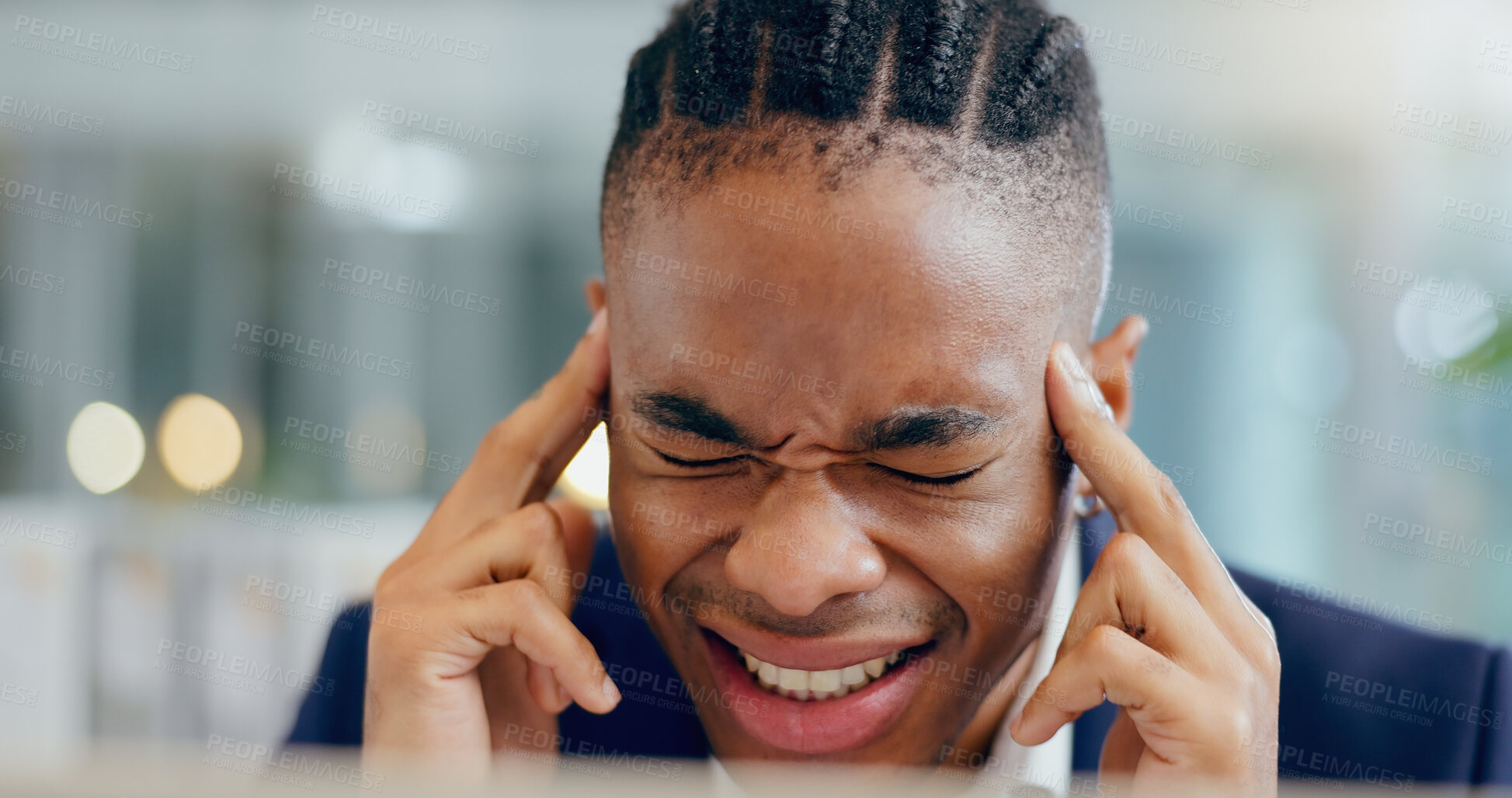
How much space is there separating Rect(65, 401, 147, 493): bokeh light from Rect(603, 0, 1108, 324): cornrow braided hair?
4.55m

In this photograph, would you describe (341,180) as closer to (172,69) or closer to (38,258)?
(172,69)

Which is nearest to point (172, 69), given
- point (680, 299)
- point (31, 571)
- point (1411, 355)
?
point (31, 571)

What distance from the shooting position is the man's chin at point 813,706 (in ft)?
3.83

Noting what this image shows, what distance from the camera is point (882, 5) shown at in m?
1.10
